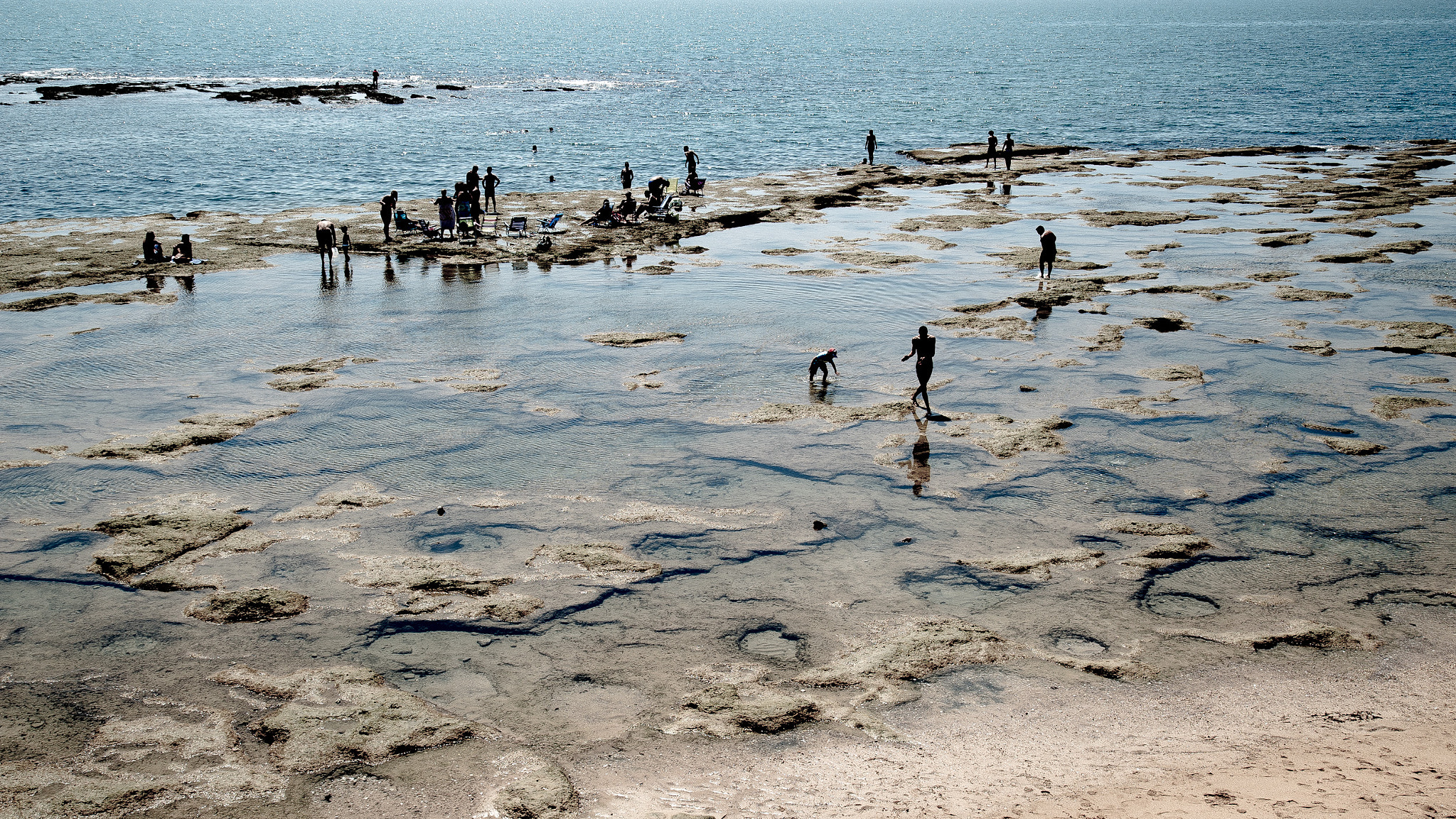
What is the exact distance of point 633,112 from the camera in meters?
84.1

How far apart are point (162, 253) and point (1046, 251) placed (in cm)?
2647

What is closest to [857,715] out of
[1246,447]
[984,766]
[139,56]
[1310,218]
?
[984,766]

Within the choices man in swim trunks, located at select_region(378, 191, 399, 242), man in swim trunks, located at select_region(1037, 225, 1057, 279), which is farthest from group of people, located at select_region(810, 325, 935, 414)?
man in swim trunks, located at select_region(378, 191, 399, 242)

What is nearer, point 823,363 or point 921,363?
point 921,363

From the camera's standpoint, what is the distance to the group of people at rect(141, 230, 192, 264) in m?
29.3

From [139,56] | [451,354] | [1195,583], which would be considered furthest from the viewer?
[139,56]

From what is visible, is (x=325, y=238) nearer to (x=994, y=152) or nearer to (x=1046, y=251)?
(x=1046, y=251)

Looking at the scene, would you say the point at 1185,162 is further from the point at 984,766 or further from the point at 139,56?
the point at 139,56

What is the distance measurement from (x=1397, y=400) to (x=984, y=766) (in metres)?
13.6

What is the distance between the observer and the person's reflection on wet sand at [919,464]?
1531cm

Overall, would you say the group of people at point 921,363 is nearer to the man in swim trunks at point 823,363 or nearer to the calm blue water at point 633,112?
the man in swim trunks at point 823,363

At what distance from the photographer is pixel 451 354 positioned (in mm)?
21594

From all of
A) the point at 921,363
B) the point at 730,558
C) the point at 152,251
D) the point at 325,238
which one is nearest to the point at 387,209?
the point at 325,238

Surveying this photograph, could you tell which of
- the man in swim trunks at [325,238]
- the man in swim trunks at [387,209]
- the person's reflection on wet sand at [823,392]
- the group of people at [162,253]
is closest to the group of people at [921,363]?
the person's reflection on wet sand at [823,392]
